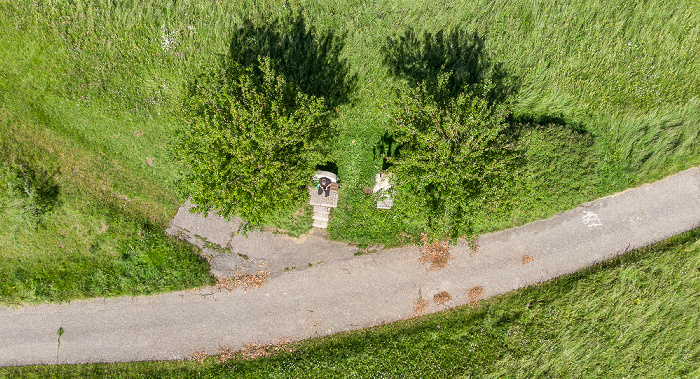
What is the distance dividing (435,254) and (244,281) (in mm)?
8533

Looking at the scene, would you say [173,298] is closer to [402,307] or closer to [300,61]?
[402,307]

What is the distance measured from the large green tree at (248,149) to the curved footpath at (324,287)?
450cm

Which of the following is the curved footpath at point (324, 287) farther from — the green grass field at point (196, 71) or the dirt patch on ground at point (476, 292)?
the green grass field at point (196, 71)

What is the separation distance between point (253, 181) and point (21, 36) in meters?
13.4

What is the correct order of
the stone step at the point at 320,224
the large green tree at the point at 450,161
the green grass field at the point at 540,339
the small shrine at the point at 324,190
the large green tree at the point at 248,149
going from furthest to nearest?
the stone step at the point at 320,224 → the green grass field at the point at 540,339 → the small shrine at the point at 324,190 → the large green tree at the point at 450,161 → the large green tree at the point at 248,149

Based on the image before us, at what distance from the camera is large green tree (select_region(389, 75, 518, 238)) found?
11.9m

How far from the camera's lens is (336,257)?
53.9 ft

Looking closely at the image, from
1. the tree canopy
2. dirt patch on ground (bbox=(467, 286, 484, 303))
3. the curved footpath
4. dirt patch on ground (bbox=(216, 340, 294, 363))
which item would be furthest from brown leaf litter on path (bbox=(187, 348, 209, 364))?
dirt patch on ground (bbox=(467, 286, 484, 303))

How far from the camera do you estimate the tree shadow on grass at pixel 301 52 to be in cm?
1579

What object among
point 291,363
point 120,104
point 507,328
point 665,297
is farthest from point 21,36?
point 665,297

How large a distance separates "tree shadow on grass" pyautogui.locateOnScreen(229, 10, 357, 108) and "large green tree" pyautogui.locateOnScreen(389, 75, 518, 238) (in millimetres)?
3976

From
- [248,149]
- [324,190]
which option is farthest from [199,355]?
[248,149]

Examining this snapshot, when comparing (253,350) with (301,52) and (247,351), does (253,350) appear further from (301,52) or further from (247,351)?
(301,52)

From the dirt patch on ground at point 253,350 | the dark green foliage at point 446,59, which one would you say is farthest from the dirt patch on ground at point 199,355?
the dark green foliage at point 446,59
